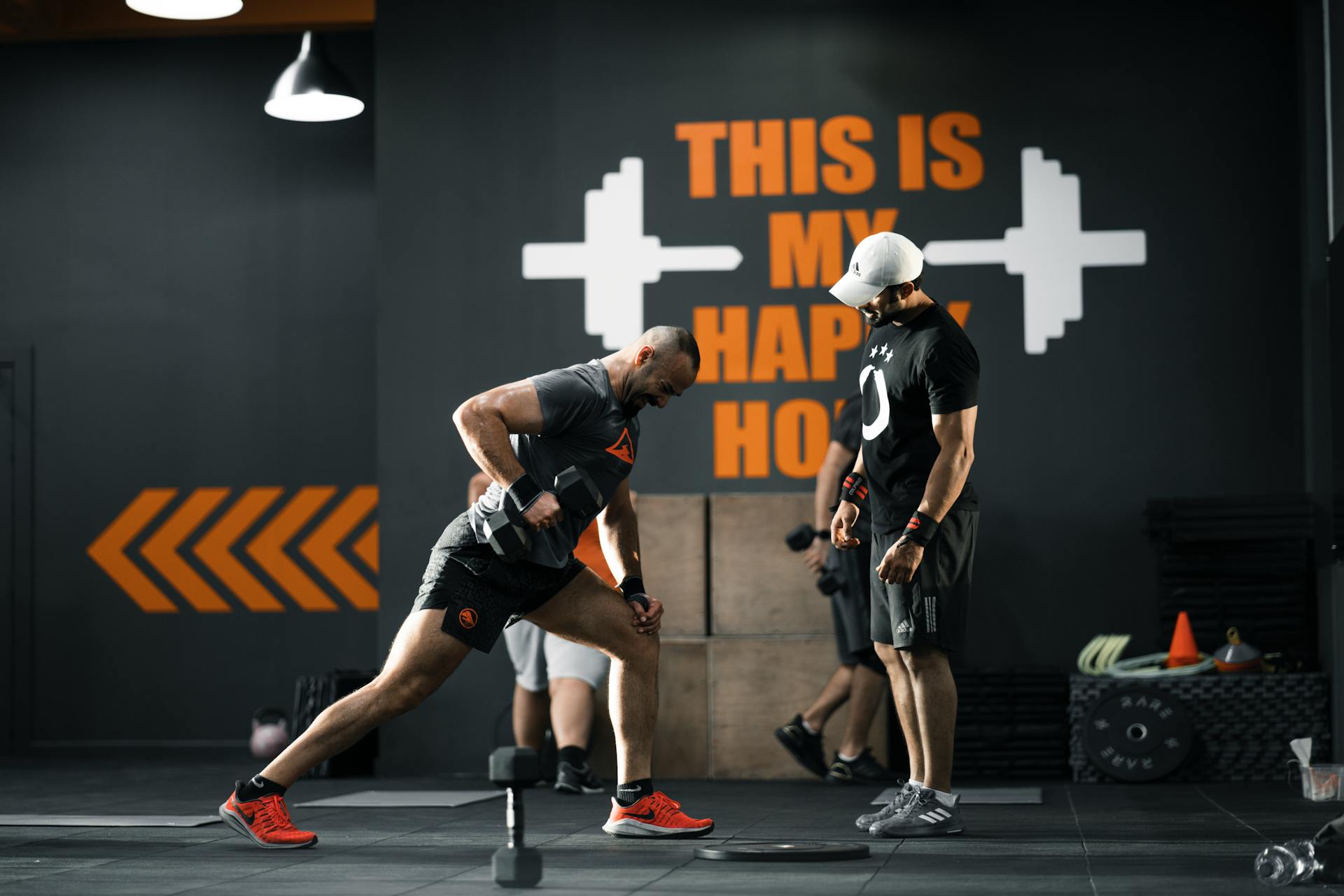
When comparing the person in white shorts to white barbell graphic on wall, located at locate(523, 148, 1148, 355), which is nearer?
the person in white shorts

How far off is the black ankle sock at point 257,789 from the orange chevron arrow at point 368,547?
4.29 meters

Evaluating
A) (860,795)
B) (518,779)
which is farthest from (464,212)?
(518,779)

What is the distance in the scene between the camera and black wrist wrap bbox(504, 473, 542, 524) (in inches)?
153

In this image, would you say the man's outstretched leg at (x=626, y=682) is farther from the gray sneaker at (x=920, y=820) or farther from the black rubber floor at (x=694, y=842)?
the gray sneaker at (x=920, y=820)

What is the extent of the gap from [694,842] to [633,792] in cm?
21

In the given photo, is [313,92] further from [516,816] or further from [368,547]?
[516,816]

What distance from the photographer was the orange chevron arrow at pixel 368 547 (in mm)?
8297

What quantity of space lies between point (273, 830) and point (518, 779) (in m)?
1.23

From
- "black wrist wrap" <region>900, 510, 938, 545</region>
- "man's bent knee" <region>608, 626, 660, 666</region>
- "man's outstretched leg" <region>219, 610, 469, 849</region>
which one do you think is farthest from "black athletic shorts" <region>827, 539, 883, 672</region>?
"man's outstretched leg" <region>219, 610, 469, 849</region>

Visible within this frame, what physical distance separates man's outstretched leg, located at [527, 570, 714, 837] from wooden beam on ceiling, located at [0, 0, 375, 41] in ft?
16.2

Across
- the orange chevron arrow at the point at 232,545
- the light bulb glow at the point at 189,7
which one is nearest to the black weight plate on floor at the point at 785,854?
the light bulb glow at the point at 189,7

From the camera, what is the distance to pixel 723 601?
22.3ft

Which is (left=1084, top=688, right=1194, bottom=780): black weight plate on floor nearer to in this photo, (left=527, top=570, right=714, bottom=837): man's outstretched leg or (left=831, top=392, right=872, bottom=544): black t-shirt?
(left=831, top=392, right=872, bottom=544): black t-shirt

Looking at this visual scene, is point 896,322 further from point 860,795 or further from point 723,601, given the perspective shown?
point 723,601
